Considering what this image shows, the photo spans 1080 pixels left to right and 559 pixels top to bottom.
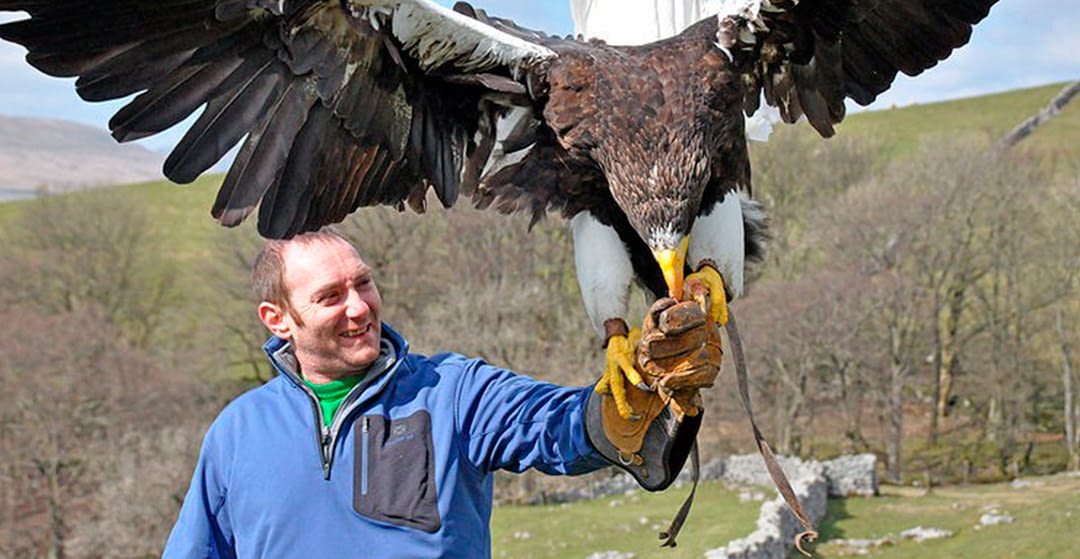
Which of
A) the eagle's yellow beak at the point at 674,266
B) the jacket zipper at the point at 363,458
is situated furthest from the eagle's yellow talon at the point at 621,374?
the jacket zipper at the point at 363,458

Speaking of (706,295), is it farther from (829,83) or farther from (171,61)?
(171,61)

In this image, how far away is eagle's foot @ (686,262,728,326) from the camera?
2703mm

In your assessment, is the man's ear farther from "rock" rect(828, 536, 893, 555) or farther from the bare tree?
the bare tree

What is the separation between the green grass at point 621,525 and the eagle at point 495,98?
1246 centimetres

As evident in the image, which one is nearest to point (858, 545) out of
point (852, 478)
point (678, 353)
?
point (852, 478)

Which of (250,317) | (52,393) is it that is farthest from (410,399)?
(250,317)

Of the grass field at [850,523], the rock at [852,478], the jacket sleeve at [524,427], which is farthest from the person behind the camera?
the rock at [852,478]

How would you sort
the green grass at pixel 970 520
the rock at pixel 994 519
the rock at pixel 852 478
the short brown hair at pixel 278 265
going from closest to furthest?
the short brown hair at pixel 278 265, the green grass at pixel 970 520, the rock at pixel 994 519, the rock at pixel 852 478

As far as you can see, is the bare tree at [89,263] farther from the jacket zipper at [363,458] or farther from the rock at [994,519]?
the jacket zipper at [363,458]

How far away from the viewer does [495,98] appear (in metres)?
2.92

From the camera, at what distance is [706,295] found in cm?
273

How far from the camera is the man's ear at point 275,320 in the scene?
8.91 ft

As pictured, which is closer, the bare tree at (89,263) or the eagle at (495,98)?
the eagle at (495,98)

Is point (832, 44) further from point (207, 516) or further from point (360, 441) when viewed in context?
point (207, 516)
